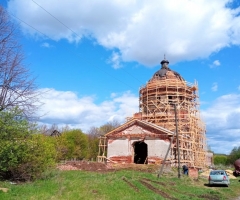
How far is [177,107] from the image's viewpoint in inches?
Answer: 1542

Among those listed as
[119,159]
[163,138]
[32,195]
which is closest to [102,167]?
[119,159]

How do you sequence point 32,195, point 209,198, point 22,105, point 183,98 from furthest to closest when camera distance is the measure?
1. point 183,98
2. point 22,105
3. point 209,198
4. point 32,195

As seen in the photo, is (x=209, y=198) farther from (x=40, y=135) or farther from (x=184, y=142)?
(x=184, y=142)

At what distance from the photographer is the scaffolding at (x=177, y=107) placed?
37.4 m

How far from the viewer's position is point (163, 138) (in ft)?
100

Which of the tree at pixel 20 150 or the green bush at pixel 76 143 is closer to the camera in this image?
the tree at pixel 20 150

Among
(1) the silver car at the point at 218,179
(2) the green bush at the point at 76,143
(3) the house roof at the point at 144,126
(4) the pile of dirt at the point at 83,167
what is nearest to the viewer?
(1) the silver car at the point at 218,179

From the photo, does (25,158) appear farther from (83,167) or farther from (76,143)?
(76,143)

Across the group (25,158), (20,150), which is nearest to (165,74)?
(25,158)

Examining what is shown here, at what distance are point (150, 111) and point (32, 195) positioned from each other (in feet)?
102

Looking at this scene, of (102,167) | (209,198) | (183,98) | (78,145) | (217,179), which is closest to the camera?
(209,198)

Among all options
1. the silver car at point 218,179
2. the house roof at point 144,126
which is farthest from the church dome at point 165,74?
the silver car at point 218,179

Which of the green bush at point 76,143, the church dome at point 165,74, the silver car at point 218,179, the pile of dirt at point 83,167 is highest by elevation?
the church dome at point 165,74

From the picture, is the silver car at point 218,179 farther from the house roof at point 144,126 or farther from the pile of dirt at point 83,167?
the pile of dirt at point 83,167
